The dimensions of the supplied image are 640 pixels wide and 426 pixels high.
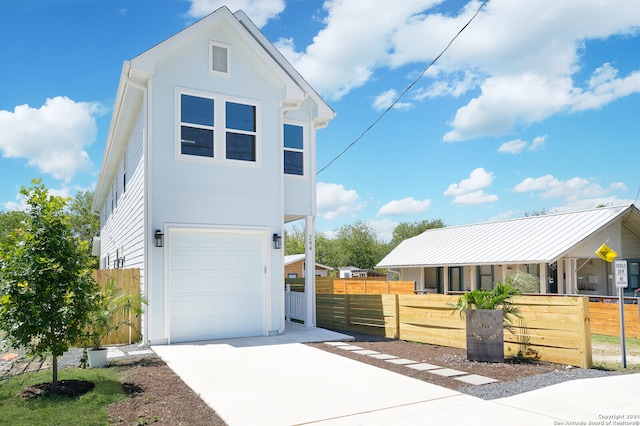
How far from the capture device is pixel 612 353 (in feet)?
31.9

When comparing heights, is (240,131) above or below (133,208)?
above

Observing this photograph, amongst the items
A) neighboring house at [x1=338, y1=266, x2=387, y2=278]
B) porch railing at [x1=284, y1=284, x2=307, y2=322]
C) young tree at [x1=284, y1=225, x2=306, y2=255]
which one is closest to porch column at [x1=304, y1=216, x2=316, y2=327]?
porch railing at [x1=284, y1=284, x2=307, y2=322]

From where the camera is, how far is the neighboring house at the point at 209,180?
10016mm

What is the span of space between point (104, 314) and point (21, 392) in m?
1.97

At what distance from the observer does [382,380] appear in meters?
6.62

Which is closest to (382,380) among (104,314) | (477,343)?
(477,343)

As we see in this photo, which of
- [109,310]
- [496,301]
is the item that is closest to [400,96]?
[496,301]

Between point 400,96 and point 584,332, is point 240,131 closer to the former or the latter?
point 400,96

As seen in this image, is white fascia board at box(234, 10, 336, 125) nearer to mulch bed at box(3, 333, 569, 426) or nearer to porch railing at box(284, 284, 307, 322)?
porch railing at box(284, 284, 307, 322)

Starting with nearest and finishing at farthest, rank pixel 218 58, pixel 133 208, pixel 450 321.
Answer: pixel 450 321, pixel 218 58, pixel 133 208

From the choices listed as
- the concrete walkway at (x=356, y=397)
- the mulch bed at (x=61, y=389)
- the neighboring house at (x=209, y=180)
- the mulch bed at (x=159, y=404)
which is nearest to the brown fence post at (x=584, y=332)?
the concrete walkway at (x=356, y=397)

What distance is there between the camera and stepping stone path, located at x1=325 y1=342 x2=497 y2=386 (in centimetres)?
664

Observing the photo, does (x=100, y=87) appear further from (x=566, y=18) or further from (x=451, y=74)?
(x=566, y=18)

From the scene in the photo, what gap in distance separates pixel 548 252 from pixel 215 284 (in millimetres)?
13594
